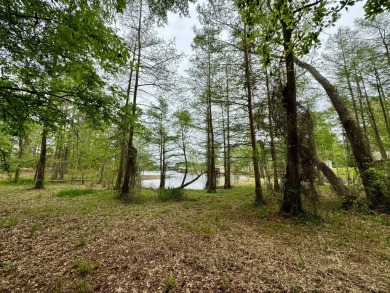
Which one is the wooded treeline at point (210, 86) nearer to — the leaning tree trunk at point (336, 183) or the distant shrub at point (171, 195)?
the leaning tree trunk at point (336, 183)

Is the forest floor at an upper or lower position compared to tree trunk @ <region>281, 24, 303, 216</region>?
lower

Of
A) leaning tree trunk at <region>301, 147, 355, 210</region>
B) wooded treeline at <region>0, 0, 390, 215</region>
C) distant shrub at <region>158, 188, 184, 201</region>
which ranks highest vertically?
wooded treeline at <region>0, 0, 390, 215</region>

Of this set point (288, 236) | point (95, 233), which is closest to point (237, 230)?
point (288, 236)

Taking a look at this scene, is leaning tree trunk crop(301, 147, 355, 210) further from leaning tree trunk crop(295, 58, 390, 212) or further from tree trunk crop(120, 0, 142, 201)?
tree trunk crop(120, 0, 142, 201)

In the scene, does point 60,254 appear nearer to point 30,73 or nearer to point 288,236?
point 30,73

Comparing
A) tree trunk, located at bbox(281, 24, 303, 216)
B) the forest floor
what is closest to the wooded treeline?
tree trunk, located at bbox(281, 24, 303, 216)

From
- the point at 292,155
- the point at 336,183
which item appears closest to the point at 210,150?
the point at 336,183

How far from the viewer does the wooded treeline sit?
8.26ft

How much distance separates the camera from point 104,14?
9.43 ft

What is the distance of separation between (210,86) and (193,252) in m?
6.22

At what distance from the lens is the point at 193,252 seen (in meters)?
3.01

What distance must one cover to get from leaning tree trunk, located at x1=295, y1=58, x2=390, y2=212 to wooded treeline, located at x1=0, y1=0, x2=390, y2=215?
0.03m

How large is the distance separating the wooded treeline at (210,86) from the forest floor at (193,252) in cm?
124

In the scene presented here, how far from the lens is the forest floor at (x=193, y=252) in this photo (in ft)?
7.39
